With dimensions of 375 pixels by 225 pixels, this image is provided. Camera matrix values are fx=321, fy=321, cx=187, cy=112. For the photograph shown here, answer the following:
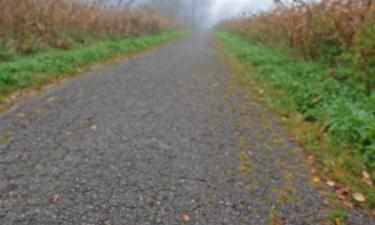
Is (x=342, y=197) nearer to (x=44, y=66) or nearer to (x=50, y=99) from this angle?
(x=50, y=99)

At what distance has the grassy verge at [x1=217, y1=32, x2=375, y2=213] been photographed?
299 centimetres

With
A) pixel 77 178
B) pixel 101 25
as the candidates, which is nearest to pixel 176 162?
pixel 77 178

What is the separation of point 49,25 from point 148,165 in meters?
6.77

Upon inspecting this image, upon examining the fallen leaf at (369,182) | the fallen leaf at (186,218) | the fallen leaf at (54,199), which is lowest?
the fallen leaf at (369,182)

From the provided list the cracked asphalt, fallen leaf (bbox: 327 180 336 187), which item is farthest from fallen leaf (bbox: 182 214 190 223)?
fallen leaf (bbox: 327 180 336 187)

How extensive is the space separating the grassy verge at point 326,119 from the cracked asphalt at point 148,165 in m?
0.24

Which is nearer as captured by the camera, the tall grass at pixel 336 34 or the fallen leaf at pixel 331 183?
the fallen leaf at pixel 331 183

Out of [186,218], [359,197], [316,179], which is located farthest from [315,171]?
[186,218]

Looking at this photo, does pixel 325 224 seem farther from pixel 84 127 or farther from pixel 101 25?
pixel 101 25

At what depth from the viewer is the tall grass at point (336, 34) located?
4.98 meters

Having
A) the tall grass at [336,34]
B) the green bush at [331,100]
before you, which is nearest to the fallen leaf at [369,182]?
the green bush at [331,100]

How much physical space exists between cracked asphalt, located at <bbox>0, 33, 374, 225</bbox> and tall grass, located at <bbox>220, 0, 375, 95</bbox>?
6.00ft

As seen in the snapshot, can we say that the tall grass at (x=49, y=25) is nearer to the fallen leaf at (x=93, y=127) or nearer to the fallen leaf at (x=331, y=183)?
the fallen leaf at (x=93, y=127)

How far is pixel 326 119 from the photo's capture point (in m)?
4.00
